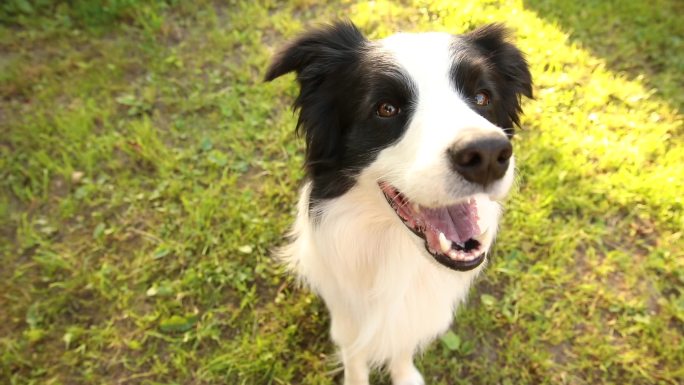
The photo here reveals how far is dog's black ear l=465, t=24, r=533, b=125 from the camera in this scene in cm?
193

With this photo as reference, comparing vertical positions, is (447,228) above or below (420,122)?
below

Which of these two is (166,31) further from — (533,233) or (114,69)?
(533,233)

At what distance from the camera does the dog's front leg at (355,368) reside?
84.4 inches

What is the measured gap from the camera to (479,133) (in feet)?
4.28

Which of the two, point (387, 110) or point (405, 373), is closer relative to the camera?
point (387, 110)

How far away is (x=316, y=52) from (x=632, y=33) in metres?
3.71

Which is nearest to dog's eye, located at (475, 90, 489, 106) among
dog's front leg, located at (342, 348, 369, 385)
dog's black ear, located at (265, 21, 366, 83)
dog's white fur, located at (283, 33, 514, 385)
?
dog's white fur, located at (283, 33, 514, 385)

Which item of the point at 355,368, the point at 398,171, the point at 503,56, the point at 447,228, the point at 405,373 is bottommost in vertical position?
the point at 405,373

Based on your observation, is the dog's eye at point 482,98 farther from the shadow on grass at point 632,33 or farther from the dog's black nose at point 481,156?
the shadow on grass at point 632,33

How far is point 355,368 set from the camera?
2201mm

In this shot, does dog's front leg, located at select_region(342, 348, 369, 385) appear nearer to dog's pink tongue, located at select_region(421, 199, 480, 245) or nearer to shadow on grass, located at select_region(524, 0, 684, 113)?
dog's pink tongue, located at select_region(421, 199, 480, 245)

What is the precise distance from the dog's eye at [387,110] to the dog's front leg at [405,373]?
50.3 inches

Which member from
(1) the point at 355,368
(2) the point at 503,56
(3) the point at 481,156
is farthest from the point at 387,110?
(1) the point at 355,368

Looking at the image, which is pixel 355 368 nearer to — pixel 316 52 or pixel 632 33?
pixel 316 52
